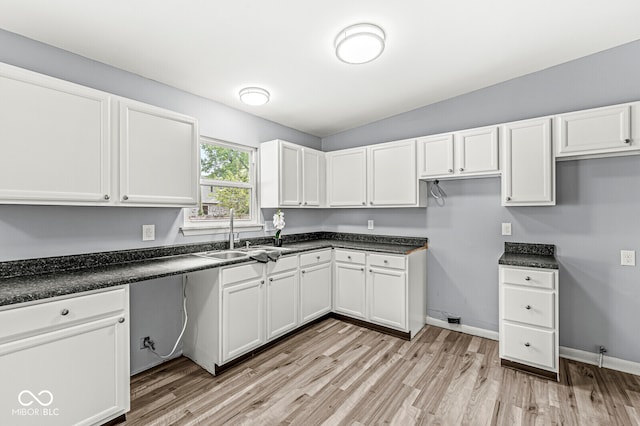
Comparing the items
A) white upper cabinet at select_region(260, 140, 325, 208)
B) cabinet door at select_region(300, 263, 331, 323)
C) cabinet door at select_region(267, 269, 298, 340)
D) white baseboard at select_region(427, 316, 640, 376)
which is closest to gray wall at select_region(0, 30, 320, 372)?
white upper cabinet at select_region(260, 140, 325, 208)

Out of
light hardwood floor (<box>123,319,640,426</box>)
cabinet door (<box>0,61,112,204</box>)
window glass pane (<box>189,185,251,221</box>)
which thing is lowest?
light hardwood floor (<box>123,319,640,426</box>)

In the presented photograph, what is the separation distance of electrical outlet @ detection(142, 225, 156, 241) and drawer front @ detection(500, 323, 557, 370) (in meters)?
3.11

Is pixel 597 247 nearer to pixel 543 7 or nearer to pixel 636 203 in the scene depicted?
pixel 636 203

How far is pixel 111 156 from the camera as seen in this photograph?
6.68 feet

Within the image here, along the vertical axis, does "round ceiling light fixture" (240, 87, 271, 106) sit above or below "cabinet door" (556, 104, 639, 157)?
above

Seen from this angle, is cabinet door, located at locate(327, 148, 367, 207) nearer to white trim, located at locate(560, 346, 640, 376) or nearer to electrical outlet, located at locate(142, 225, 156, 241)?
electrical outlet, located at locate(142, 225, 156, 241)

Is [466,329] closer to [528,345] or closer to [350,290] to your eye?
[528,345]

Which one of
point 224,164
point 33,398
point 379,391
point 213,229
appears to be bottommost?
point 379,391

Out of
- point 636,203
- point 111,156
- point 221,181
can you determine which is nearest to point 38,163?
point 111,156

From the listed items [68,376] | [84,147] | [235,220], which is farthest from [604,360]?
[84,147]

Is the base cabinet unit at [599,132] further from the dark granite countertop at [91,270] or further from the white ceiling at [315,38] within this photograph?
the dark granite countertop at [91,270]

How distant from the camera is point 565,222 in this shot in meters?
2.77

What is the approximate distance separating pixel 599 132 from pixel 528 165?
52 cm

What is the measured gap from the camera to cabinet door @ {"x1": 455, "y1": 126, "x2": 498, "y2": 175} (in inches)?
112
